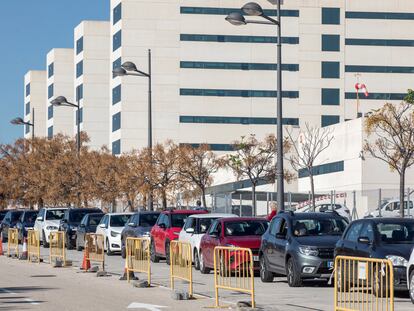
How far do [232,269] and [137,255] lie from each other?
614cm

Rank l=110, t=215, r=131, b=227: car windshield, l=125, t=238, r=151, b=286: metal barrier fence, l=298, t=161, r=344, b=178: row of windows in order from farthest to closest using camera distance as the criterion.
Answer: l=298, t=161, r=344, b=178: row of windows
l=110, t=215, r=131, b=227: car windshield
l=125, t=238, r=151, b=286: metal barrier fence

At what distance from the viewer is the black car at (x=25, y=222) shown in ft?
170

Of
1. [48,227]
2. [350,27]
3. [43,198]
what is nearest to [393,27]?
[350,27]

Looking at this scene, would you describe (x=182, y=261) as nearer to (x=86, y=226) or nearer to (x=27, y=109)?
(x=86, y=226)

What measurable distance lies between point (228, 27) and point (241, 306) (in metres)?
83.1

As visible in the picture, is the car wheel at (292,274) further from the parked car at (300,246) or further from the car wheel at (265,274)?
the car wheel at (265,274)

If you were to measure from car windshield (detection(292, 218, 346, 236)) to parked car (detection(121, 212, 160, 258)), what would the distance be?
13.0 metres

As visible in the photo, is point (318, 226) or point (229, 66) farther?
point (229, 66)

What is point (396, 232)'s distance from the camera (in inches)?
801

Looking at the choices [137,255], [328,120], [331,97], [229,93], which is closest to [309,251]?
[137,255]

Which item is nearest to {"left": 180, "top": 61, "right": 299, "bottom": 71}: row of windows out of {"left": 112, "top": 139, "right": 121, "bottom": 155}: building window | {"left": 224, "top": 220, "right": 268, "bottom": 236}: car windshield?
{"left": 112, "top": 139, "right": 121, "bottom": 155}: building window

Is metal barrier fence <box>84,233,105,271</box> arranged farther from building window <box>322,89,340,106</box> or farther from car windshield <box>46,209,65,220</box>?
building window <box>322,89,340,106</box>

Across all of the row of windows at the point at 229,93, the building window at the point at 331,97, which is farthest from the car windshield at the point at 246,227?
the building window at the point at 331,97

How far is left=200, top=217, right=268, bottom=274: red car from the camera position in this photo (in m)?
26.2
